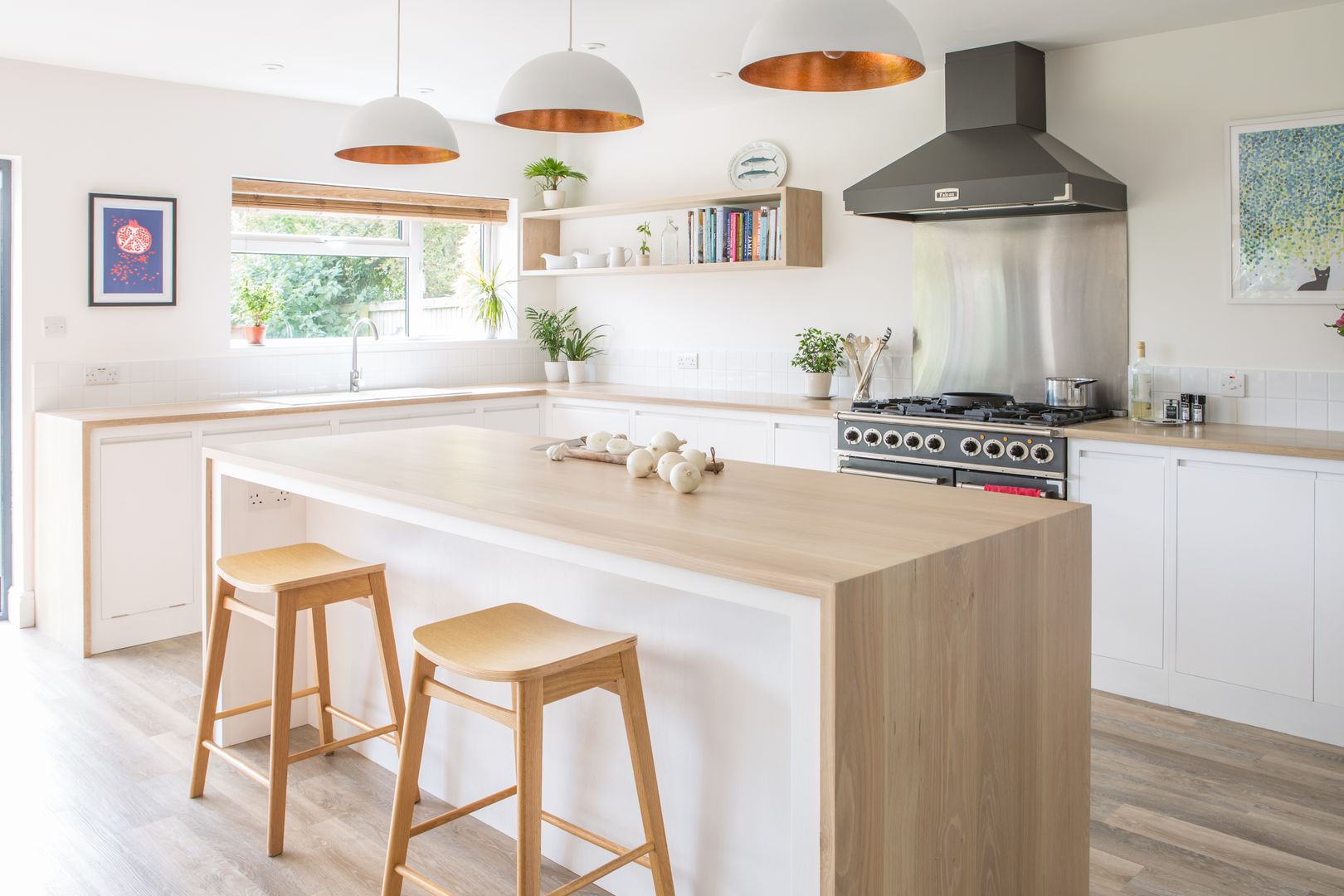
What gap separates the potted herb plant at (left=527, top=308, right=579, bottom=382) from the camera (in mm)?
6523

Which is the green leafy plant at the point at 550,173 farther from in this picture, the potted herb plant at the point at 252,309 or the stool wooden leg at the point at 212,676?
the stool wooden leg at the point at 212,676

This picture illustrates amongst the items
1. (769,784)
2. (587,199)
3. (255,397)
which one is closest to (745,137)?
(587,199)

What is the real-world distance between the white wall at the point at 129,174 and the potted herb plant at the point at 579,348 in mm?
1616

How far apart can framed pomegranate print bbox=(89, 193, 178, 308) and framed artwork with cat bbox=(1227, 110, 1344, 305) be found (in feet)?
15.3

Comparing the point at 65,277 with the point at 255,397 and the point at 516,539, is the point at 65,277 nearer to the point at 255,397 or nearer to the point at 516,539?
the point at 255,397

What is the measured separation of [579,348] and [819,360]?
1.85 metres

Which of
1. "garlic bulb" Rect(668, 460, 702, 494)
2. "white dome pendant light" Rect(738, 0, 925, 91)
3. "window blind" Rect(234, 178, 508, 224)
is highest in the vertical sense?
"window blind" Rect(234, 178, 508, 224)

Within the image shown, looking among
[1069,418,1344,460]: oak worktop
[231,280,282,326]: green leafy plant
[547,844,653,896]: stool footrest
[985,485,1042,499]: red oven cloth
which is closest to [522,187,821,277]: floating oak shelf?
[231,280,282,326]: green leafy plant

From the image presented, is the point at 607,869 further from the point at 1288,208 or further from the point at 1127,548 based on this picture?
the point at 1288,208

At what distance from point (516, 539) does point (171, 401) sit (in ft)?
11.8

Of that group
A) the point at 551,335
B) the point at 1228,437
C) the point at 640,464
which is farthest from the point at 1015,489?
the point at 551,335

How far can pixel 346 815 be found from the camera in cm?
289

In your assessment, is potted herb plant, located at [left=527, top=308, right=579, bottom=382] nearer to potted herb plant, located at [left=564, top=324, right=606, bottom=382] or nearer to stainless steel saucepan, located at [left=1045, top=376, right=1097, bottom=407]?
potted herb plant, located at [left=564, top=324, right=606, bottom=382]

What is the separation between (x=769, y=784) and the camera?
211cm
